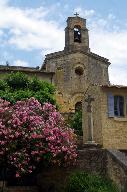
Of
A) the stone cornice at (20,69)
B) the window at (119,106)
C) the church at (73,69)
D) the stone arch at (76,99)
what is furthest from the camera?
the stone arch at (76,99)

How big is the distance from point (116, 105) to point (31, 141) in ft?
26.2

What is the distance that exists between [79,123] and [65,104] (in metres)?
9.96

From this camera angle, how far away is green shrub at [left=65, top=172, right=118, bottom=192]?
16991 millimetres

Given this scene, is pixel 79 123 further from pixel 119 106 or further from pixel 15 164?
pixel 15 164

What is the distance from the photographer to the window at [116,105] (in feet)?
83.4

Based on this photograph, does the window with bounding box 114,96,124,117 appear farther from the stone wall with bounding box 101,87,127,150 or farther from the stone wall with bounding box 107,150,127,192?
the stone wall with bounding box 107,150,127,192

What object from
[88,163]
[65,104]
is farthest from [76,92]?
[88,163]

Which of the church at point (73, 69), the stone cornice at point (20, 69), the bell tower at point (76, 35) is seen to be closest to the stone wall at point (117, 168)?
the church at point (73, 69)

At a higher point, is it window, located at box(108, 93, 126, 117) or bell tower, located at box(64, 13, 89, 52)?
bell tower, located at box(64, 13, 89, 52)

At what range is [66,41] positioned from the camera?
43.4 metres

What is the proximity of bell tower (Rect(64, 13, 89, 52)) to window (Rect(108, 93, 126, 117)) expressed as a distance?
1777cm

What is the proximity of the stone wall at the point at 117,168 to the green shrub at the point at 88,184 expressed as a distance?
0.29 meters

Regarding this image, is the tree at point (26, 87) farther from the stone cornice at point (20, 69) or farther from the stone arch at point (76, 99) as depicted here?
the stone arch at point (76, 99)

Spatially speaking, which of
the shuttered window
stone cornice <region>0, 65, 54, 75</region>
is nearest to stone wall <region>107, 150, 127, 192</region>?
the shuttered window
